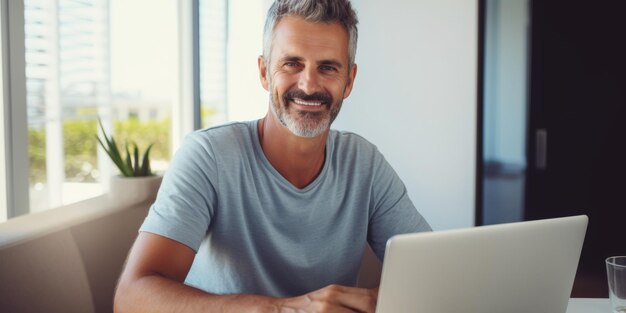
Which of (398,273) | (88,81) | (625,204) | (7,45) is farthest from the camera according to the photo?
(88,81)

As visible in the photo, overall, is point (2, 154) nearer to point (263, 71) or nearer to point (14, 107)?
point (14, 107)

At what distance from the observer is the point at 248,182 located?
1266 mm

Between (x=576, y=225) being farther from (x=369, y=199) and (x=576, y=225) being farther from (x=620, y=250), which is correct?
(x=620, y=250)

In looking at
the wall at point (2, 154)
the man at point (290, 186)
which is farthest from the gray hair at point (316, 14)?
the wall at point (2, 154)

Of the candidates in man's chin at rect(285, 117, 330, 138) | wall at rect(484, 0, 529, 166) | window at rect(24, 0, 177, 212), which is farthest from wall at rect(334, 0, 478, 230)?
man's chin at rect(285, 117, 330, 138)

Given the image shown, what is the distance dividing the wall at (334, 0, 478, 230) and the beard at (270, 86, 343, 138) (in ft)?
6.92

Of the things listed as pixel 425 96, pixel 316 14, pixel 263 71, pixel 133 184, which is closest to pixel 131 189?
pixel 133 184

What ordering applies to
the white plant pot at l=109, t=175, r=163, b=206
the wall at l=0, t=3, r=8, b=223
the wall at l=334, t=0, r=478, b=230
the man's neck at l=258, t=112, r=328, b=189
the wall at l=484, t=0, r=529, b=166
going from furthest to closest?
the wall at l=334, t=0, r=478, b=230 < the wall at l=484, t=0, r=529, b=166 < the wall at l=0, t=3, r=8, b=223 < the white plant pot at l=109, t=175, r=163, b=206 < the man's neck at l=258, t=112, r=328, b=189

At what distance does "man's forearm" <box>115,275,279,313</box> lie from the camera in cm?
91

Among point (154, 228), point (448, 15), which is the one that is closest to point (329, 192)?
point (154, 228)

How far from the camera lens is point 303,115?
4.26 feet

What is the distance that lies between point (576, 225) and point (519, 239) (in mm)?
120

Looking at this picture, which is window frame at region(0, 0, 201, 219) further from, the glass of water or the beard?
the glass of water

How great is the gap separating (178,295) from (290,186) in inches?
15.7
